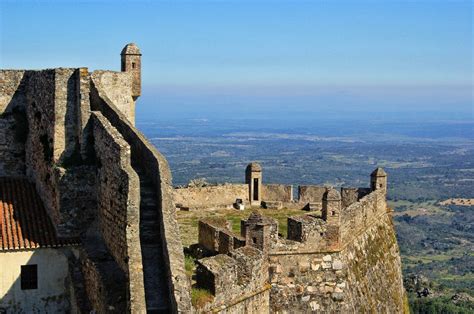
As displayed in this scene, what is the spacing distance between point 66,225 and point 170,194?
16.9ft

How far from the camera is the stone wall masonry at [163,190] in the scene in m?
16.0

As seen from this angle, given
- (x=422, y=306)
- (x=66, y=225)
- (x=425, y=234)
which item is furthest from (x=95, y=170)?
(x=425, y=234)

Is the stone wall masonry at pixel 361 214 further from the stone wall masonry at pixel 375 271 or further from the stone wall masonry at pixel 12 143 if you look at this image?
the stone wall masonry at pixel 12 143

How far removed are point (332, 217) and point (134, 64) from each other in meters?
10.6

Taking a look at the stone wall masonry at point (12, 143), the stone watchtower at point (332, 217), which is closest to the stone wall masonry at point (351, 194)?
the stone watchtower at point (332, 217)

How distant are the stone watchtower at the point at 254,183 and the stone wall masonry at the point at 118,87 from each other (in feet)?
26.4

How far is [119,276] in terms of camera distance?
60.0 ft

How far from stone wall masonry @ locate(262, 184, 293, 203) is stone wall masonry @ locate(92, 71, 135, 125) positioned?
362 inches

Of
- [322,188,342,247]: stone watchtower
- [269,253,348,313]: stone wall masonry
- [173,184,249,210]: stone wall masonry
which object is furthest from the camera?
[173,184,249,210]: stone wall masonry

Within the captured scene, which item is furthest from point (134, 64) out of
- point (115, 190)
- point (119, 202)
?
point (119, 202)

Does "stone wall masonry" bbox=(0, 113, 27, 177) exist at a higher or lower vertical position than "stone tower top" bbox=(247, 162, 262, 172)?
higher

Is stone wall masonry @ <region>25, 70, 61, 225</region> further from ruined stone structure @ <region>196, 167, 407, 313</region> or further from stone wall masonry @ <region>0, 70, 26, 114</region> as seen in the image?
ruined stone structure @ <region>196, 167, 407, 313</region>

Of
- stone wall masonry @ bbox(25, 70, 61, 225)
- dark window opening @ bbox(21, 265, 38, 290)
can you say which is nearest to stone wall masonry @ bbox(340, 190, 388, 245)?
stone wall masonry @ bbox(25, 70, 61, 225)

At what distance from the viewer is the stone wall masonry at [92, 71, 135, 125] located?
24828mm
